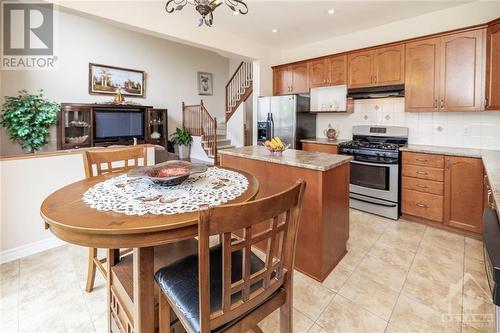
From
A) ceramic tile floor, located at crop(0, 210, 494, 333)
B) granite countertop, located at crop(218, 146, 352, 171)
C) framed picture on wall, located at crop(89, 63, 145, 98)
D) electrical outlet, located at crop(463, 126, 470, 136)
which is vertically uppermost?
framed picture on wall, located at crop(89, 63, 145, 98)

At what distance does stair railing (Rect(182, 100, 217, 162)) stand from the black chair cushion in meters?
5.12

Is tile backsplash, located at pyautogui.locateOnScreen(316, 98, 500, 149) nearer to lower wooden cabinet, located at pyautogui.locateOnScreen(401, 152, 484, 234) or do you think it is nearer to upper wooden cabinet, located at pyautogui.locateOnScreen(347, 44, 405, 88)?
upper wooden cabinet, located at pyautogui.locateOnScreen(347, 44, 405, 88)

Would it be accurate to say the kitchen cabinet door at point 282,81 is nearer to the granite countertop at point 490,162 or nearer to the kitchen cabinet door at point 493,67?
the granite countertop at point 490,162

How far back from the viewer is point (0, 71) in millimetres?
4758

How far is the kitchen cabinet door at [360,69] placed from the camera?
367 cm

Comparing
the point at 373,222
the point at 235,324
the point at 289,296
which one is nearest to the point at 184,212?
the point at 235,324

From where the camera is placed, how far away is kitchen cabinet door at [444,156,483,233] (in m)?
2.67

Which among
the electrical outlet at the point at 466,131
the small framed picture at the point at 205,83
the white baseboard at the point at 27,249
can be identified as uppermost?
the small framed picture at the point at 205,83

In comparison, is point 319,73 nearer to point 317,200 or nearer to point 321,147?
point 321,147

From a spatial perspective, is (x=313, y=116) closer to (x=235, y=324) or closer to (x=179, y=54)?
(x=235, y=324)

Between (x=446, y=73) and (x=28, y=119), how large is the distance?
632 cm

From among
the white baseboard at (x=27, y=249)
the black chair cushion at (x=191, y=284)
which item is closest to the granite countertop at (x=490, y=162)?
the black chair cushion at (x=191, y=284)

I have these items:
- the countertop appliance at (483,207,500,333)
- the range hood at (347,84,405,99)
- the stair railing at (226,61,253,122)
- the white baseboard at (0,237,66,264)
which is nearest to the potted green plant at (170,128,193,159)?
the stair railing at (226,61,253,122)

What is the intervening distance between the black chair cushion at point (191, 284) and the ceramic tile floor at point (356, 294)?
69 centimetres
